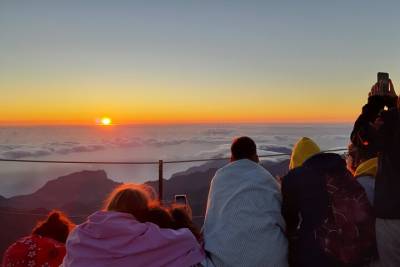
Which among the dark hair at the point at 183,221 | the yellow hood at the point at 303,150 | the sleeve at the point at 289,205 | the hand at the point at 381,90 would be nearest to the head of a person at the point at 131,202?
the dark hair at the point at 183,221

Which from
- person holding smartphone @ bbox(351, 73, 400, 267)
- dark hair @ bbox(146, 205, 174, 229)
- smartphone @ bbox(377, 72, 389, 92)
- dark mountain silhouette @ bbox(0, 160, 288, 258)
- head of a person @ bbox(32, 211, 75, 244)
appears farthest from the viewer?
dark mountain silhouette @ bbox(0, 160, 288, 258)

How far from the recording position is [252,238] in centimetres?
226

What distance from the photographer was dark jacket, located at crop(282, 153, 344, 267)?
7.23 ft

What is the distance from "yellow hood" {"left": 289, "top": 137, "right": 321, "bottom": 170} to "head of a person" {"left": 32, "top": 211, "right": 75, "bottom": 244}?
1.52m

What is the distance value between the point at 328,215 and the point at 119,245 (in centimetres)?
107

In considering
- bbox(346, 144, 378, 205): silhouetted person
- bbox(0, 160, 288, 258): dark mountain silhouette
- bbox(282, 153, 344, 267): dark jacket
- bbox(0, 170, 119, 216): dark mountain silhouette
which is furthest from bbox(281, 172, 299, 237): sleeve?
bbox(0, 170, 119, 216): dark mountain silhouette

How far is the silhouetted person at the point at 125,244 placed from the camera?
2.22m

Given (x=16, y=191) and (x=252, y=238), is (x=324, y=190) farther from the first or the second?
(x=16, y=191)

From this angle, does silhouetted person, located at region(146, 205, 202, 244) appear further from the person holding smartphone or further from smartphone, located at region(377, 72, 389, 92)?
smartphone, located at region(377, 72, 389, 92)

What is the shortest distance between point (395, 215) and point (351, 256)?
0.97ft

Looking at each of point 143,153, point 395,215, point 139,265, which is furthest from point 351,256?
point 143,153

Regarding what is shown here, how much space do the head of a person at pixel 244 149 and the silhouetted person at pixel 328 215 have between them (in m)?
0.33

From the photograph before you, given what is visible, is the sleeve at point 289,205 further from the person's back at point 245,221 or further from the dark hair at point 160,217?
the dark hair at point 160,217

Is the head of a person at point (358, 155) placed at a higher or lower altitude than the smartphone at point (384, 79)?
lower
